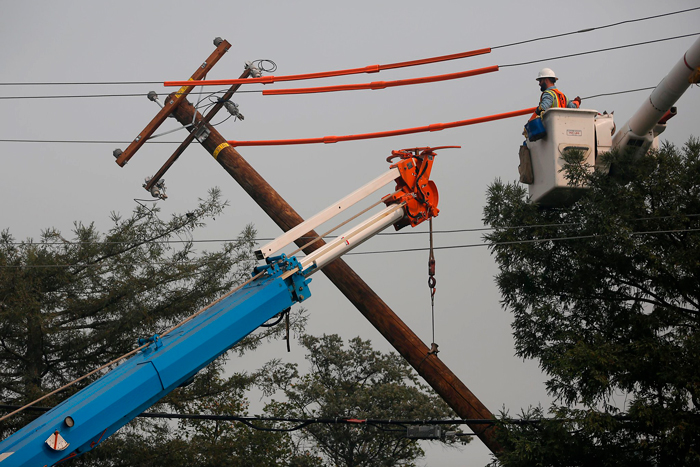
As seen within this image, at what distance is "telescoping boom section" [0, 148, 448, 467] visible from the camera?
22.9ft

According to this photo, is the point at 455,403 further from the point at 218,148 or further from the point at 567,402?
the point at 218,148

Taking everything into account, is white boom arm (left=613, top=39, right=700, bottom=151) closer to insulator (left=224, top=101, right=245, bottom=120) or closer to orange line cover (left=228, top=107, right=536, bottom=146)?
orange line cover (left=228, top=107, right=536, bottom=146)

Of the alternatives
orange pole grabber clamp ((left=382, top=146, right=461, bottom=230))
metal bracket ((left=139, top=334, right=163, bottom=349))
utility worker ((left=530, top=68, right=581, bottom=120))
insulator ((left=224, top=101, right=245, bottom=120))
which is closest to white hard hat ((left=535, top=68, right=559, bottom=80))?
utility worker ((left=530, top=68, right=581, bottom=120))

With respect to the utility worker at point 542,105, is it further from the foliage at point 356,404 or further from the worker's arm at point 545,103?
the foliage at point 356,404

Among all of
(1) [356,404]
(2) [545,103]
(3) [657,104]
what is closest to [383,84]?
(2) [545,103]

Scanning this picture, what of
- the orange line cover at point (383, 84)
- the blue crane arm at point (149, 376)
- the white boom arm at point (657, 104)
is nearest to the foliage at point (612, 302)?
the white boom arm at point (657, 104)

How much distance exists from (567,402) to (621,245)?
7.76ft

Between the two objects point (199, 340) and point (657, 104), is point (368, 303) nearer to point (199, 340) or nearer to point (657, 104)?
point (199, 340)

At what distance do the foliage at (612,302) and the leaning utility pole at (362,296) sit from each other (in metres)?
0.80

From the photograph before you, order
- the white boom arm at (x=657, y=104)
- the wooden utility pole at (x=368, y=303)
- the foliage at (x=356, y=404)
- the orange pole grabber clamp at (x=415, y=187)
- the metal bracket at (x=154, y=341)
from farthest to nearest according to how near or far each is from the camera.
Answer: the foliage at (x=356, y=404) < the wooden utility pole at (x=368, y=303) < the white boom arm at (x=657, y=104) < the orange pole grabber clamp at (x=415, y=187) < the metal bracket at (x=154, y=341)

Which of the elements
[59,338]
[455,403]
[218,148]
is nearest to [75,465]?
[59,338]

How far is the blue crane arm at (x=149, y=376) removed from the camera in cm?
692

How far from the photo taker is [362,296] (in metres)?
10.4

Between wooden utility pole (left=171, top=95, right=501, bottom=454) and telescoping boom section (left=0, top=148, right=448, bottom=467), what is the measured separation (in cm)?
126
